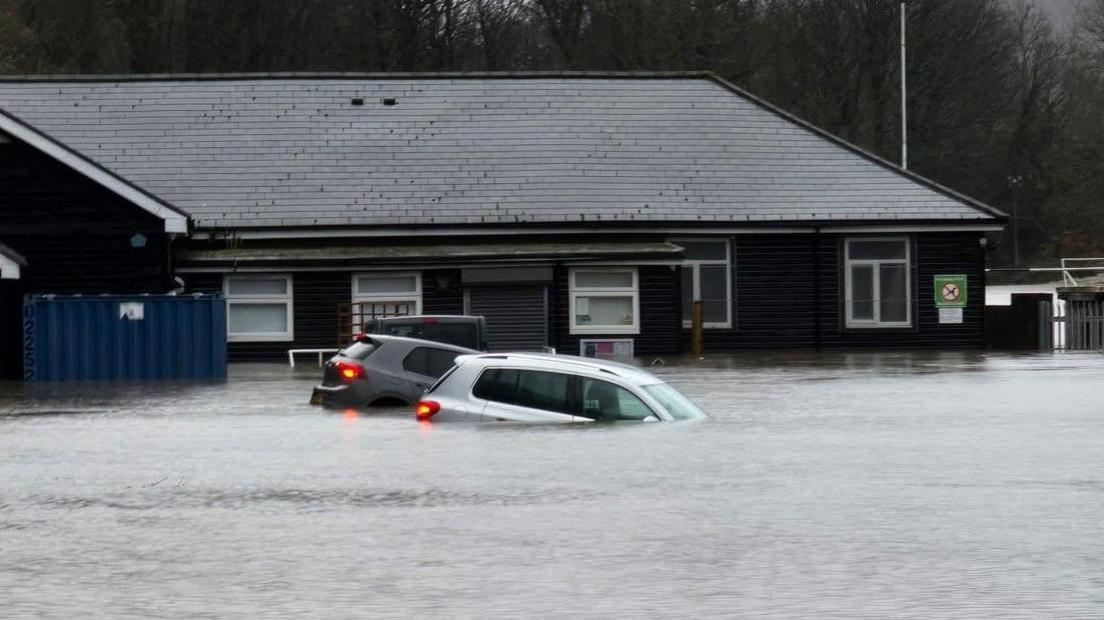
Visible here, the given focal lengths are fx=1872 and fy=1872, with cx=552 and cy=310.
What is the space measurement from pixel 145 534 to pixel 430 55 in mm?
58956

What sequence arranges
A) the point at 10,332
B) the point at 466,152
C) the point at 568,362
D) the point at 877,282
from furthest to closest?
the point at 466,152
the point at 877,282
the point at 10,332
the point at 568,362

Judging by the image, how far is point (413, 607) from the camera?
10.5 meters

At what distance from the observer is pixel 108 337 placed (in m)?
35.4

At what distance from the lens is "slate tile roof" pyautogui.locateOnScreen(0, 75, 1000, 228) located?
143 feet

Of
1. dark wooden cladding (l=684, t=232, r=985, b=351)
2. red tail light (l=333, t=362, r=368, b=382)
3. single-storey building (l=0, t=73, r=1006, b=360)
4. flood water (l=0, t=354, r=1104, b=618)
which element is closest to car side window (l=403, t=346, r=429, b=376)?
red tail light (l=333, t=362, r=368, b=382)

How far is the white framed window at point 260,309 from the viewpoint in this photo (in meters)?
42.7

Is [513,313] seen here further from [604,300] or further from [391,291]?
[391,291]

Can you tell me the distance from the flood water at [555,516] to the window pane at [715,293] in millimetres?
19268

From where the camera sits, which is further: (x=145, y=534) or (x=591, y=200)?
(x=591, y=200)

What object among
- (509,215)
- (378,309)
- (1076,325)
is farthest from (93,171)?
(1076,325)

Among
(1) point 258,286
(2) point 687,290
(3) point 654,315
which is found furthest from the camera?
(2) point 687,290

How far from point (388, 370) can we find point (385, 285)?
18.4 metres

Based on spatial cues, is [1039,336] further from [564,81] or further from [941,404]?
[941,404]

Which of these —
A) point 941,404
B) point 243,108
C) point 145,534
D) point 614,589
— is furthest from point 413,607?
point 243,108
